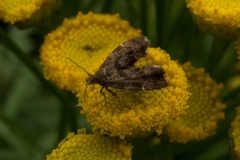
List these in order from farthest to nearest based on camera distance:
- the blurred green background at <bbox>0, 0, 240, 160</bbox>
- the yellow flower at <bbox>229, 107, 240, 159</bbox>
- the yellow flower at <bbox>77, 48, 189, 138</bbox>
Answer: the blurred green background at <bbox>0, 0, 240, 160</bbox> → the yellow flower at <bbox>229, 107, 240, 159</bbox> → the yellow flower at <bbox>77, 48, 189, 138</bbox>

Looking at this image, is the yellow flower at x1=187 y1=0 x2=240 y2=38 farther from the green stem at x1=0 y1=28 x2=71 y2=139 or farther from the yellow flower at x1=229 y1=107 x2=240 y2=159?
the green stem at x1=0 y1=28 x2=71 y2=139

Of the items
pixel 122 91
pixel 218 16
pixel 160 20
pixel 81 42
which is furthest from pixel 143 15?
pixel 122 91

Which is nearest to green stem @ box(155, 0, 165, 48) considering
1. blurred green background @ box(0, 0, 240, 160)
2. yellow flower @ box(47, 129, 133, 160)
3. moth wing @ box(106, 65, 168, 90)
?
blurred green background @ box(0, 0, 240, 160)

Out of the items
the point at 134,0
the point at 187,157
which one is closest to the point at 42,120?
the point at 134,0

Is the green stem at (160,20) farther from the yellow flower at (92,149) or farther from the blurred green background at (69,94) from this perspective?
the yellow flower at (92,149)

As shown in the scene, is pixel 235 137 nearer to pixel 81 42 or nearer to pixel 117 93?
pixel 117 93
